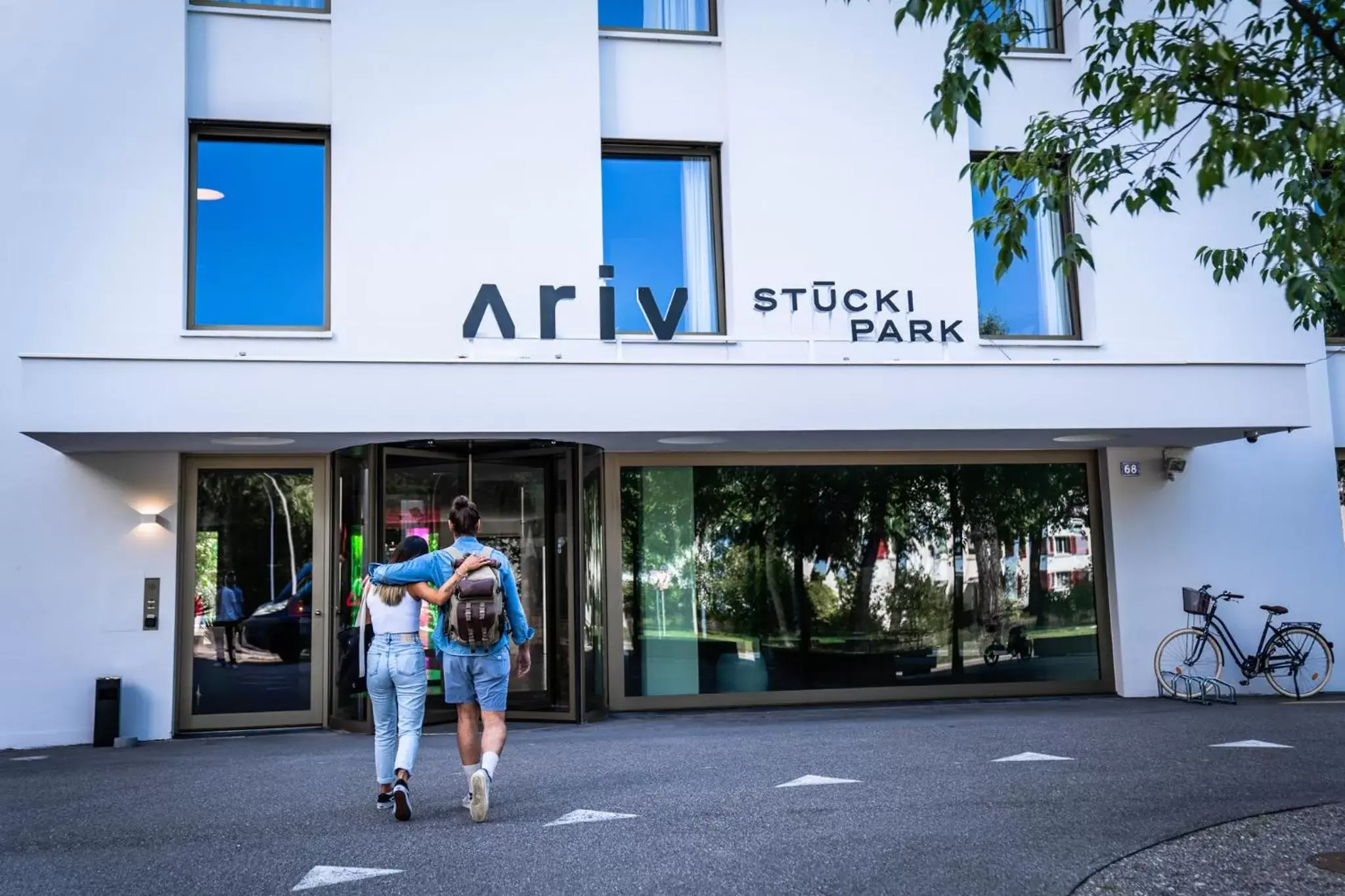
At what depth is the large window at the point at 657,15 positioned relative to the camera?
1258 cm

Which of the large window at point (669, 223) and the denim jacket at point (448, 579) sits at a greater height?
the large window at point (669, 223)

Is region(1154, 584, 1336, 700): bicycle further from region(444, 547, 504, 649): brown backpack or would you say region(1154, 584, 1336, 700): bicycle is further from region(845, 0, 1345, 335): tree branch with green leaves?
region(444, 547, 504, 649): brown backpack

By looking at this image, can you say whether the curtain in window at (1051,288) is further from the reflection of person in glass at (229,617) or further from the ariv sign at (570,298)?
the reflection of person in glass at (229,617)

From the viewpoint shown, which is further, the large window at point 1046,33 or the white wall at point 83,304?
the large window at point 1046,33

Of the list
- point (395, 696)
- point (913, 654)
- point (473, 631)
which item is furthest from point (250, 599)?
point (913, 654)

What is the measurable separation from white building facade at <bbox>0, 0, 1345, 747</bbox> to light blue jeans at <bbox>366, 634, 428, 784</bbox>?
3.92m

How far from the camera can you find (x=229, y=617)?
37.2ft

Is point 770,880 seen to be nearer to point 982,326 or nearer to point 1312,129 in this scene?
point 1312,129

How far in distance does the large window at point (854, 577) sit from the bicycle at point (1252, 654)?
0.83 m

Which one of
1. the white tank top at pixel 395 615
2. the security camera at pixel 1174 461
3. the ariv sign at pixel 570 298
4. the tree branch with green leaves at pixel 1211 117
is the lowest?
the white tank top at pixel 395 615

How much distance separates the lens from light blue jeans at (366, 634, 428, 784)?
639cm

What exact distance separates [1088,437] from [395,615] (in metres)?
7.85

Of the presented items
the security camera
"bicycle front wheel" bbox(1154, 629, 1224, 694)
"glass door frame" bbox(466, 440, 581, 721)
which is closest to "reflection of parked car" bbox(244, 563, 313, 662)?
"glass door frame" bbox(466, 440, 581, 721)

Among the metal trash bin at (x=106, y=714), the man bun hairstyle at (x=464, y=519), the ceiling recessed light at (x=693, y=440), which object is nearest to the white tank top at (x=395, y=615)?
the man bun hairstyle at (x=464, y=519)
